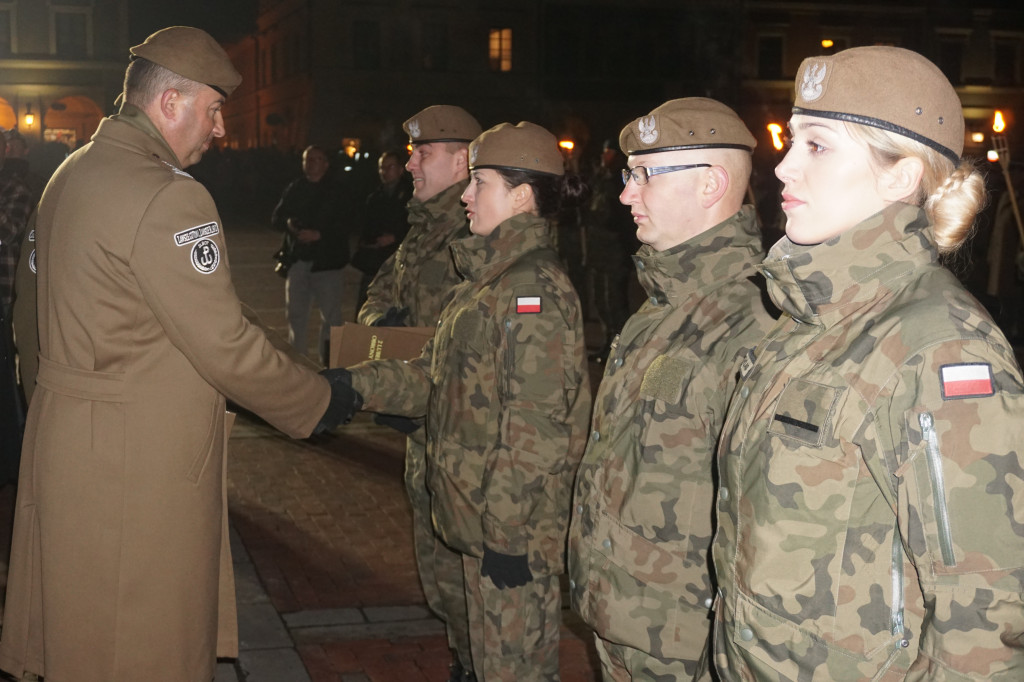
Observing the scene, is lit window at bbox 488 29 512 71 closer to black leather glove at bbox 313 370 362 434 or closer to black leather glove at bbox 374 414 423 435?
black leather glove at bbox 374 414 423 435

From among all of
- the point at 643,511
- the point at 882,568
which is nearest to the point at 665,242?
the point at 643,511

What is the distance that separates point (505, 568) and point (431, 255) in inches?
78.4

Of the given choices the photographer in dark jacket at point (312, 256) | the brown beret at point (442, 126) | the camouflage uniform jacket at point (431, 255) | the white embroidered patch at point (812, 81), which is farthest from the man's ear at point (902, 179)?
the photographer in dark jacket at point (312, 256)

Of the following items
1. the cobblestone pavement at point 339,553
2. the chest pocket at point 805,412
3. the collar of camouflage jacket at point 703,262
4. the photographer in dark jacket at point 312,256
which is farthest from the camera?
the photographer in dark jacket at point 312,256

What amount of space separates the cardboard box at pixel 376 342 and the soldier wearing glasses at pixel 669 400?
63.9 inches

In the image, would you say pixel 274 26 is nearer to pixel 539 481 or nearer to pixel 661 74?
pixel 661 74

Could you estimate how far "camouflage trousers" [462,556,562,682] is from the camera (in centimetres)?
378

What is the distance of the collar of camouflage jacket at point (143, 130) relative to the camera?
3230 mm

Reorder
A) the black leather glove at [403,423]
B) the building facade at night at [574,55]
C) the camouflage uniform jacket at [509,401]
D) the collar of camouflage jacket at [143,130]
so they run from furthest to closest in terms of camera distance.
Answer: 1. the building facade at night at [574,55]
2. the black leather glove at [403,423]
3. the camouflage uniform jacket at [509,401]
4. the collar of camouflage jacket at [143,130]

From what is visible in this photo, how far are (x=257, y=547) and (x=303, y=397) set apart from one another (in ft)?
8.60

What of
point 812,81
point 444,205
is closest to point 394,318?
point 444,205

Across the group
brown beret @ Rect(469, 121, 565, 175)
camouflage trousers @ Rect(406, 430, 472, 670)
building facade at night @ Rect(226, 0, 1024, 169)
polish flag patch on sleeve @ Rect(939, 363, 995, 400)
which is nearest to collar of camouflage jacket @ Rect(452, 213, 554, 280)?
brown beret @ Rect(469, 121, 565, 175)

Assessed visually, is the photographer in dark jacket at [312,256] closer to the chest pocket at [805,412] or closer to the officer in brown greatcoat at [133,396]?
the officer in brown greatcoat at [133,396]

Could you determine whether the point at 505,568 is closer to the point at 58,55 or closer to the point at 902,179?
the point at 902,179
